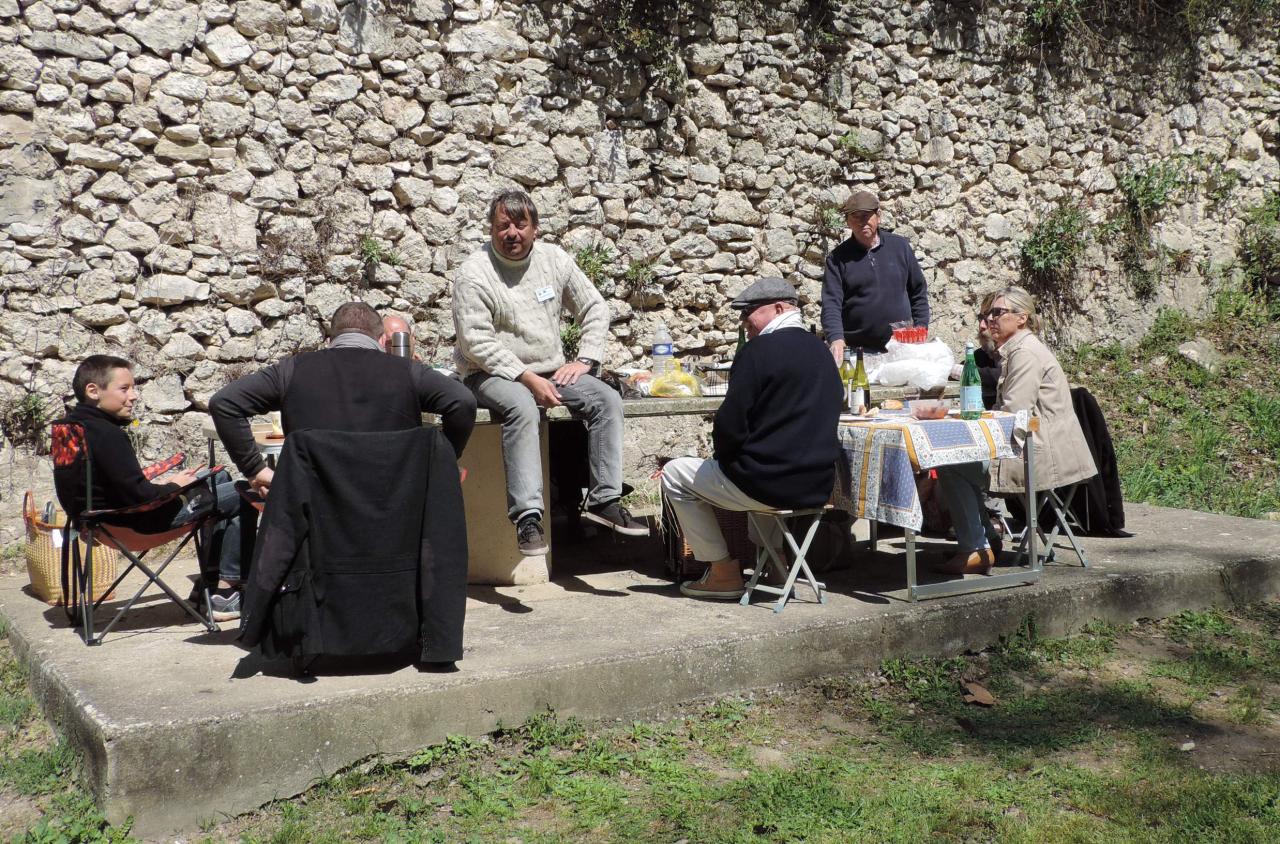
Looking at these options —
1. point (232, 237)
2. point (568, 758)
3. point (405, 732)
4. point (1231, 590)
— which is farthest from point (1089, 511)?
point (232, 237)

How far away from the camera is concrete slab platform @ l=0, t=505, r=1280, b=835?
112 inches

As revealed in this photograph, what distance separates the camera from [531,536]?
4129 millimetres

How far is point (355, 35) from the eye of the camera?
6516 millimetres

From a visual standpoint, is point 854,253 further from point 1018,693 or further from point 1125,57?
point 1125,57

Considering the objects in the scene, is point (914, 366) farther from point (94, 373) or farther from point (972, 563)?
point (94, 373)

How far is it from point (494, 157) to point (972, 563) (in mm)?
4197

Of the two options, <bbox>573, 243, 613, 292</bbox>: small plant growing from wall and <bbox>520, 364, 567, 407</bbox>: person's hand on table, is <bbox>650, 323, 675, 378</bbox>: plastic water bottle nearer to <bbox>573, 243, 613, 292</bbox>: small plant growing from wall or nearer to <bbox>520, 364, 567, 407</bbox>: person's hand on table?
<bbox>520, 364, 567, 407</bbox>: person's hand on table

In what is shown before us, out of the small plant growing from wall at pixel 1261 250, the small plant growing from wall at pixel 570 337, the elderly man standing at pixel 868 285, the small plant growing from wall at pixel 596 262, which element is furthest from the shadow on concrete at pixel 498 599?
the small plant growing from wall at pixel 1261 250

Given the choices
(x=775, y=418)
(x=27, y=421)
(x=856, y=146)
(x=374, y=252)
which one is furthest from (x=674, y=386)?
(x=856, y=146)

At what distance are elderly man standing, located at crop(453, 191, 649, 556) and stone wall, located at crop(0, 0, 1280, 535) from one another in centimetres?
234

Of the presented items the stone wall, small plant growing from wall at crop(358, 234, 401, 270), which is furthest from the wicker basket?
small plant growing from wall at crop(358, 234, 401, 270)

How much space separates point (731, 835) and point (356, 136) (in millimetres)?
5168

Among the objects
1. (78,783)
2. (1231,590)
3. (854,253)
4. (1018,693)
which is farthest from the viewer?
(854,253)

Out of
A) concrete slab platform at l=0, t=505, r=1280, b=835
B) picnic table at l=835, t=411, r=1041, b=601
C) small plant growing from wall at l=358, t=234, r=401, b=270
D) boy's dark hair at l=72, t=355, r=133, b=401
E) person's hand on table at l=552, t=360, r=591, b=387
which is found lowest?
concrete slab platform at l=0, t=505, r=1280, b=835
